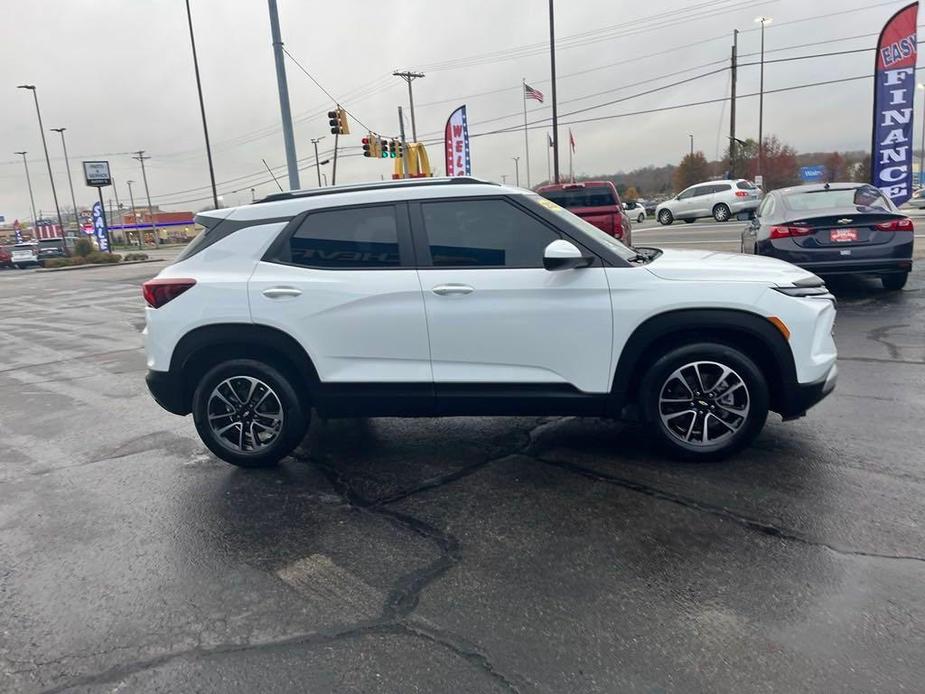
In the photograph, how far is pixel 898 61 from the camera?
1581 centimetres

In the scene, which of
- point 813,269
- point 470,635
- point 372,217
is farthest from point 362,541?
point 813,269

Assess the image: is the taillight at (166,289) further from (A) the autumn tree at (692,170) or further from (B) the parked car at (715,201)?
(A) the autumn tree at (692,170)

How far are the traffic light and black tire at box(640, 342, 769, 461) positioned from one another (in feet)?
69.7

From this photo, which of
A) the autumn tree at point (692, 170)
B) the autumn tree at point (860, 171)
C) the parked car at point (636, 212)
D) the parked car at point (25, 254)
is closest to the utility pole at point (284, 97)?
the parked car at point (636, 212)

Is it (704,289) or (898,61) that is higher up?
(898,61)

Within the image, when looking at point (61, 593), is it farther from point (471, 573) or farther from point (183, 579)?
point (471, 573)

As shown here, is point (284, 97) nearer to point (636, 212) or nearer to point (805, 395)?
point (805, 395)

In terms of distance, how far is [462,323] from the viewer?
4.27 meters

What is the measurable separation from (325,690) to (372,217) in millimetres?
2898

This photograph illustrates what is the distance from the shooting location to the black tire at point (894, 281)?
977cm

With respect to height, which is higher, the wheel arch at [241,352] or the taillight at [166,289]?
the taillight at [166,289]

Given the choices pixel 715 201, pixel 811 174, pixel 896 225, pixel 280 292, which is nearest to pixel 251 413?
pixel 280 292

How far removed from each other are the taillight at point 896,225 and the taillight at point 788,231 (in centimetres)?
88

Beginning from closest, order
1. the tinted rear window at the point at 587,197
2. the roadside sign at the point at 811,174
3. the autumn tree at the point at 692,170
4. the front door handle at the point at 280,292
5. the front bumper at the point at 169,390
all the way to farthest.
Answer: the front door handle at the point at 280,292
the front bumper at the point at 169,390
the tinted rear window at the point at 587,197
the roadside sign at the point at 811,174
the autumn tree at the point at 692,170
